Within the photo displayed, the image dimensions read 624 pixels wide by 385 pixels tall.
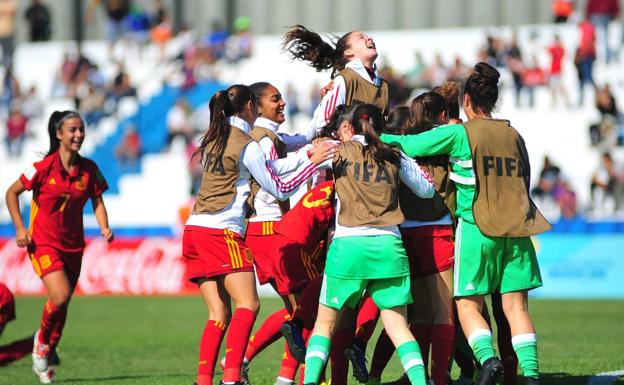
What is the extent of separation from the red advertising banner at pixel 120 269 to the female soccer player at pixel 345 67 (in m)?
13.9

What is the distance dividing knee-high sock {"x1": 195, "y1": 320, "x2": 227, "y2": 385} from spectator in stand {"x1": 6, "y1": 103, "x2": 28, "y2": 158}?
25.1 meters

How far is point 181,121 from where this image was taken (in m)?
30.3

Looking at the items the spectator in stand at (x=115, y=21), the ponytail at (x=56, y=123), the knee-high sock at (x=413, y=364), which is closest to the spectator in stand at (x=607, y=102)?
the spectator in stand at (x=115, y=21)

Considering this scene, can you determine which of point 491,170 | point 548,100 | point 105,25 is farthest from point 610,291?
point 105,25

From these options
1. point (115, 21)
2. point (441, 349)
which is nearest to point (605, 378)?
A: point (441, 349)

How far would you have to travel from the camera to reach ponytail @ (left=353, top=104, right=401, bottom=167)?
24.3 feet

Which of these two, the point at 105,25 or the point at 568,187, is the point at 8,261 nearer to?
the point at 568,187

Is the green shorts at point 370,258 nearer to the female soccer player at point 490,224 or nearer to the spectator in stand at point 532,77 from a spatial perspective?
the female soccer player at point 490,224

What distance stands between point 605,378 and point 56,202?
5212mm

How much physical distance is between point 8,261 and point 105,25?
47.1 feet

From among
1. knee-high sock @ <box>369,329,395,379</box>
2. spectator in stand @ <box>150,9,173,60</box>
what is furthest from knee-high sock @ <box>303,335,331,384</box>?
spectator in stand @ <box>150,9,173,60</box>

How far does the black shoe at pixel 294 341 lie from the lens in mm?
7676

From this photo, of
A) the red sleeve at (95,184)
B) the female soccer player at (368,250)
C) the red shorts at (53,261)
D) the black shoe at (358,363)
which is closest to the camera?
the female soccer player at (368,250)

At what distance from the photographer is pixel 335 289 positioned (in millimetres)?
7375
